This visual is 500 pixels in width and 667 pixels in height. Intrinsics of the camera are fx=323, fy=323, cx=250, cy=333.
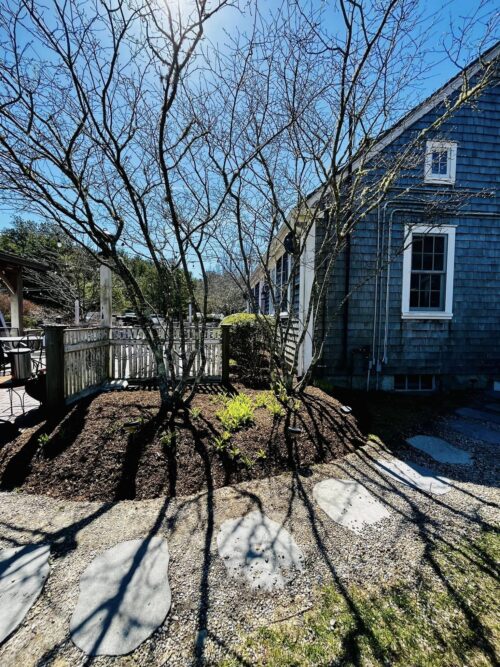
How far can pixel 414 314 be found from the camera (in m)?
6.48

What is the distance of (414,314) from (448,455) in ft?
11.3

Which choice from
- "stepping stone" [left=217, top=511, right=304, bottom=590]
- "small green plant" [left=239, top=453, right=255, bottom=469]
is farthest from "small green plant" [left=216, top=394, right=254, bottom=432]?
"stepping stone" [left=217, top=511, right=304, bottom=590]

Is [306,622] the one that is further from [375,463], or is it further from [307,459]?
[375,463]

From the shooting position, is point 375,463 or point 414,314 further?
point 414,314

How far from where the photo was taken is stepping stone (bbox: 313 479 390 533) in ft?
8.11

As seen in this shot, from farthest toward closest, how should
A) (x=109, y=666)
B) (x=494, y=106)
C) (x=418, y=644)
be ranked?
1. (x=494, y=106)
2. (x=418, y=644)
3. (x=109, y=666)

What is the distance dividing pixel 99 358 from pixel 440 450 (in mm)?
5137

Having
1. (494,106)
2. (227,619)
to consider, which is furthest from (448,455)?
(494,106)

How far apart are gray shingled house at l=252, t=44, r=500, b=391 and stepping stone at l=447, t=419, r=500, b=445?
1.86 metres

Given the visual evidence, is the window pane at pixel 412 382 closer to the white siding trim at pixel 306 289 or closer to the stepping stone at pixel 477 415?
the stepping stone at pixel 477 415

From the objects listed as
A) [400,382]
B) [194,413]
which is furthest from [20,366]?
[400,382]

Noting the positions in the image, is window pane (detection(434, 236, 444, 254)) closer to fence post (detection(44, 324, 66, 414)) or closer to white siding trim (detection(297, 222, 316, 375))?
white siding trim (detection(297, 222, 316, 375))

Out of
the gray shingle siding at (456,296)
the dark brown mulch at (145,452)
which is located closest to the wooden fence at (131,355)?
the dark brown mulch at (145,452)

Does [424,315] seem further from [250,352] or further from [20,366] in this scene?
[20,366]
